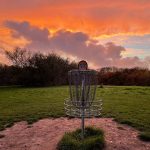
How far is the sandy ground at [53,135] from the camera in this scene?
8.57 metres

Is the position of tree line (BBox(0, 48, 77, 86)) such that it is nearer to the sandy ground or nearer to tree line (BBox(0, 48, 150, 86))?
tree line (BBox(0, 48, 150, 86))

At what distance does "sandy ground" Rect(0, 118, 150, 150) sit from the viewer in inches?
337

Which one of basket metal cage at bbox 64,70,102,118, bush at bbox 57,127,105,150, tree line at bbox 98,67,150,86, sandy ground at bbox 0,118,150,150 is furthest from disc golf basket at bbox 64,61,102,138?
tree line at bbox 98,67,150,86

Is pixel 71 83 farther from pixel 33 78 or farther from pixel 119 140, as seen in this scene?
pixel 33 78

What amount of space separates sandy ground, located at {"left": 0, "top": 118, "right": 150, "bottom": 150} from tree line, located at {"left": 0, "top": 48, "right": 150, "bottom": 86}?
31492 mm

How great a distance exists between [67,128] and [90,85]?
273 cm

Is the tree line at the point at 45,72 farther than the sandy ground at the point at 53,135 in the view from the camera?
Yes

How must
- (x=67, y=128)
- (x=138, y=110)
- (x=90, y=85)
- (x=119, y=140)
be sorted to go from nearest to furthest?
1. (x=90, y=85)
2. (x=119, y=140)
3. (x=67, y=128)
4. (x=138, y=110)

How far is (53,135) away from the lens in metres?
9.51

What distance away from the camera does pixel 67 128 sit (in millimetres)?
10211

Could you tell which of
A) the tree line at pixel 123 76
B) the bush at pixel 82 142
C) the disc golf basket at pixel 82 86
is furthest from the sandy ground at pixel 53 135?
the tree line at pixel 123 76

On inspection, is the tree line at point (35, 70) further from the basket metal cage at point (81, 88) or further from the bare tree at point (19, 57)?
the basket metal cage at point (81, 88)

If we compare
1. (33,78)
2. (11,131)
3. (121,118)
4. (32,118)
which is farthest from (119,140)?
(33,78)

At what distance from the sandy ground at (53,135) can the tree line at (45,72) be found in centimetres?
3149
